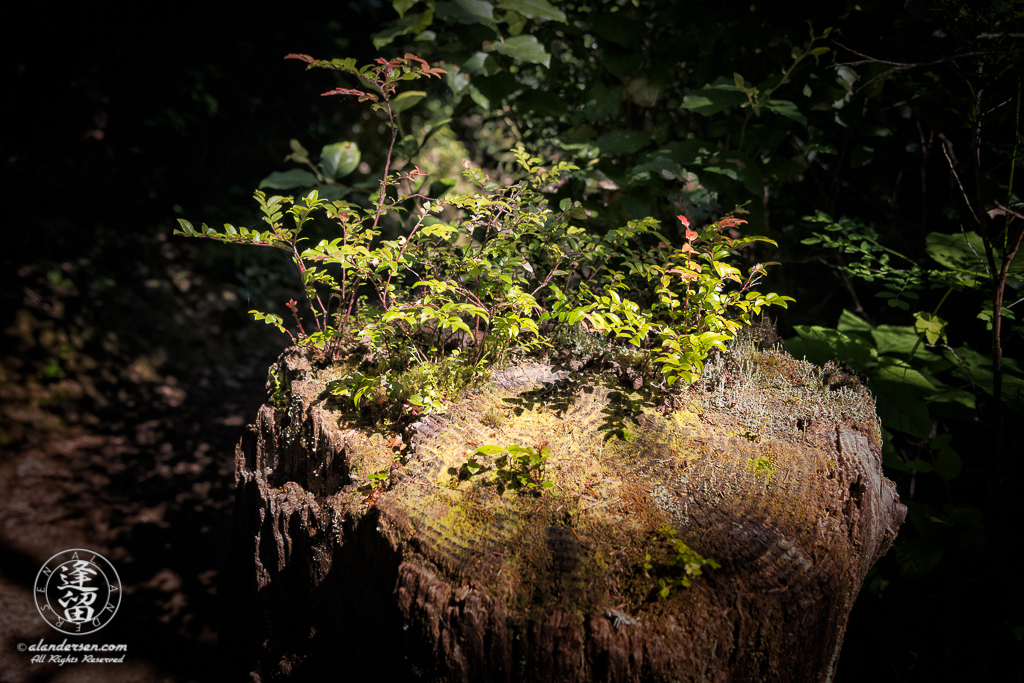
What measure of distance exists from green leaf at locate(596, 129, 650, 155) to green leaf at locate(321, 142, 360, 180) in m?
1.50

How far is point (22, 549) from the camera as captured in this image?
11.3 ft

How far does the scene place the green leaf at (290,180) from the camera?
2545 mm

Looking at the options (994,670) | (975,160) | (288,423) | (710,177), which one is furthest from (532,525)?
(994,670)

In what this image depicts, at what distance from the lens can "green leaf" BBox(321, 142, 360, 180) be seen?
273 centimetres

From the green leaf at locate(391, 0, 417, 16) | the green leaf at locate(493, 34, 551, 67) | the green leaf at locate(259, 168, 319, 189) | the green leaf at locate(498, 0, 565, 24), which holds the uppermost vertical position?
the green leaf at locate(391, 0, 417, 16)

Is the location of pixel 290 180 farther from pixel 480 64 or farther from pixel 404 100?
pixel 480 64

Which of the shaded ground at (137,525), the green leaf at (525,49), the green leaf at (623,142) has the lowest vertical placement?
the shaded ground at (137,525)

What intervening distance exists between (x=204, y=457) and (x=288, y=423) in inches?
130

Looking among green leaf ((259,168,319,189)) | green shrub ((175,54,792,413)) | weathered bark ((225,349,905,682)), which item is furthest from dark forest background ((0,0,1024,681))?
weathered bark ((225,349,905,682))

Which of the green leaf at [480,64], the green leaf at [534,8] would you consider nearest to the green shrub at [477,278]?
the green leaf at [480,64]

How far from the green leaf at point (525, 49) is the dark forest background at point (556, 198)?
0.7 inches

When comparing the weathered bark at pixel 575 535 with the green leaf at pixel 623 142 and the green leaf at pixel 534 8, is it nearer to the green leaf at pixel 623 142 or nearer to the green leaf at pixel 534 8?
the green leaf at pixel 623 142

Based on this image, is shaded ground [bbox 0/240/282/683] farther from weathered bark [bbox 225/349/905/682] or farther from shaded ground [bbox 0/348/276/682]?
weathered bark [bbox 225/349/905/682]

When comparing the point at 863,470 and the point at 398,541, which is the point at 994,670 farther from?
the point at 398,541
